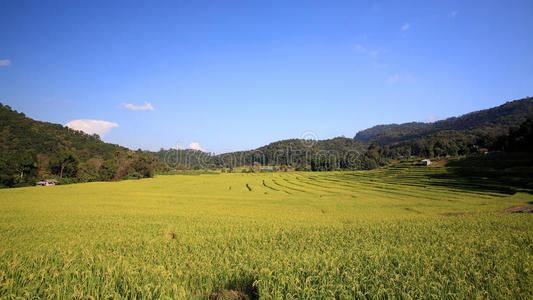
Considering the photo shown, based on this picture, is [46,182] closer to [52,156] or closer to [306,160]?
[52,156]

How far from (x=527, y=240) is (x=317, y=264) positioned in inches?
353

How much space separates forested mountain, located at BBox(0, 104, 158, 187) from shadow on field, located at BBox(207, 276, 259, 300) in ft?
267

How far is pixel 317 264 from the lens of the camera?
16.8 feet

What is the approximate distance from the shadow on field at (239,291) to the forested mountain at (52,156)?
81.4 metres

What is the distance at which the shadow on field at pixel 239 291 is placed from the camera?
4715 millimetres

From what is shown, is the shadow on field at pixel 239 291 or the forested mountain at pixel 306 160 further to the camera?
the forested mountain at pixel 306 160

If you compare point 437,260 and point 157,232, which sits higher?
point 437,260

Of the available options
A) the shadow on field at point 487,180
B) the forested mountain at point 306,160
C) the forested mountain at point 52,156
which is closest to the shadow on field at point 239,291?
the shadow on field at point 487,180

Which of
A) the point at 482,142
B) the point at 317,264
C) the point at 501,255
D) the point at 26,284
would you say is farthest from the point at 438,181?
the point at 482,142

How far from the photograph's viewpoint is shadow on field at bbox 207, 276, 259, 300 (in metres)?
4.71

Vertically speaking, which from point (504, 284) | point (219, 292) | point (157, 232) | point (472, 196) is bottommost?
point (472, 196)

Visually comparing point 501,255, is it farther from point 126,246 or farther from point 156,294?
point 126,246

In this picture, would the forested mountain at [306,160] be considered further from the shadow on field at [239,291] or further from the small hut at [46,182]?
the shadow on field at [239,291]

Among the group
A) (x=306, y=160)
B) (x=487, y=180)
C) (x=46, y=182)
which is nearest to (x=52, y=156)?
(x=46, y=182)
